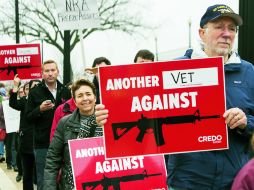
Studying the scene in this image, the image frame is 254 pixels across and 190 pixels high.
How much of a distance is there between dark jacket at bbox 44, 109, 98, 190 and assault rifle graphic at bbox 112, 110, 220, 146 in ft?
5.21

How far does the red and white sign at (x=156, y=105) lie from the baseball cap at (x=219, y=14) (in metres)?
0.26

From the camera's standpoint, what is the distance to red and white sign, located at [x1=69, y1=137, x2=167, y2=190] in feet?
15.6

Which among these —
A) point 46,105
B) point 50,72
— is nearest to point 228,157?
point 46,105

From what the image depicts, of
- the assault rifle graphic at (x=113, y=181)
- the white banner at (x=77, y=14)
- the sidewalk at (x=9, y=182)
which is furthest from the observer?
the sidewalk at (x=9, y=182)

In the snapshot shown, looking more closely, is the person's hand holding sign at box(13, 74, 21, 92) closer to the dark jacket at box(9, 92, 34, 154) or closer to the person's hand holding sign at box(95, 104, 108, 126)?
the dark jacket at box(9, 92, 34, 154)

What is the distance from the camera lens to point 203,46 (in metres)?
3.53

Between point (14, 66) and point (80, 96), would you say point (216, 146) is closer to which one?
point (80, 96)

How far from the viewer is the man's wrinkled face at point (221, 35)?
3.26 meters

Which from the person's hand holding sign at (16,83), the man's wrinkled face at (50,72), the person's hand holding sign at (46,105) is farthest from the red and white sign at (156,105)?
the person's hand holding sign at (16,83)

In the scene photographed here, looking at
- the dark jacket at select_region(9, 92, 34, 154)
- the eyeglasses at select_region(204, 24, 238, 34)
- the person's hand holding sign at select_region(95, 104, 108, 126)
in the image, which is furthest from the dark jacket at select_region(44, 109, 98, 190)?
the dark jacket at select_region(9, 92, 34, 154)

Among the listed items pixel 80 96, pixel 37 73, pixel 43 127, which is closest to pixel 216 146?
pixel 80 96

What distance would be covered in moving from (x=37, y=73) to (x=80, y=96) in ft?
15.0

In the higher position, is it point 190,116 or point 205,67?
point 205,67

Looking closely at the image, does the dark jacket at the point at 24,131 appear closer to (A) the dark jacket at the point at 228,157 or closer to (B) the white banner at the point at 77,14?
(B) the white banner at the point at 77,14
